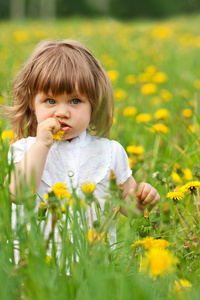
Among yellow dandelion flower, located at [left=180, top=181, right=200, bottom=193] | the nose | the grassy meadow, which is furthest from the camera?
the nose

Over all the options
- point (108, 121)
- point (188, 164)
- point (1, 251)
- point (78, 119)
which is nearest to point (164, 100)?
point (188, 164)

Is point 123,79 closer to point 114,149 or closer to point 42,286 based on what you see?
point 114,149

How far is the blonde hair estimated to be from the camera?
114 centimetres

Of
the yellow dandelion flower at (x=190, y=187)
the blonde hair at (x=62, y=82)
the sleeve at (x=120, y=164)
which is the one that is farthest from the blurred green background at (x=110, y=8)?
the yellow dandelion flower at (x=190, y=187)

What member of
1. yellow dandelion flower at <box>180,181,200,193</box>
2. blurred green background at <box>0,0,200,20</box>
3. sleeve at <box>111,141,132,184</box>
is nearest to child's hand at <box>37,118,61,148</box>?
sleeve at <box>111,141,132,184</box>

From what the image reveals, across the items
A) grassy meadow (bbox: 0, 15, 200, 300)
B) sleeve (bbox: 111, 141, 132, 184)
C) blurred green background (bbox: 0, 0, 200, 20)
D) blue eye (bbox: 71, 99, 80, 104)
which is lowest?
grassy meadow (bbox: 0, 15, 200, 300)

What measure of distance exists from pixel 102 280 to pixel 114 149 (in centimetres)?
60

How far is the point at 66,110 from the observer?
113 cm

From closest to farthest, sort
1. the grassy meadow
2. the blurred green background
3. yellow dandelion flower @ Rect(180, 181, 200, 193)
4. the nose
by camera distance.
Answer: the grassy meadow, yellow dandelion flower @ Rect(180, 181, 200, 193), the nose, the blurred green background

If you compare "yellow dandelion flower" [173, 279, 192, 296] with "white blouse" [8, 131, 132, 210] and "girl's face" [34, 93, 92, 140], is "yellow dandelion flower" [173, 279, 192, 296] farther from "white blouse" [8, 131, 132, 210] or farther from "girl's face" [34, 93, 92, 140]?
"girl's face" [34, 93, 92, 140]

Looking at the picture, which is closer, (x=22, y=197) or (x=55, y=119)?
(x=22, y=197)

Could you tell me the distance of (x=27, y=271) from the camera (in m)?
0.67

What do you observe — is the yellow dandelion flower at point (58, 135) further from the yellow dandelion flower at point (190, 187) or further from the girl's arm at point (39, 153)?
the yellow dandelion flower at point (190, 187)

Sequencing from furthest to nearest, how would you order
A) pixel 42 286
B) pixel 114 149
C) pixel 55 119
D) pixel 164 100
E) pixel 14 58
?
pixel 14 58
pixel 164 100
pixel 114 149
pixel 55 119
pixel 42 286
